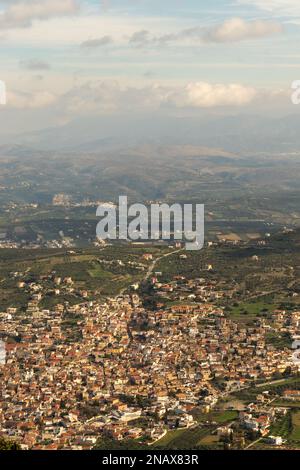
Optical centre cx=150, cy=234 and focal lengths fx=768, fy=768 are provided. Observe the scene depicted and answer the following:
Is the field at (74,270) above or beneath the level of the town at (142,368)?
above

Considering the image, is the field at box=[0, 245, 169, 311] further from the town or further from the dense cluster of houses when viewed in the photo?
the dense cluster of houses

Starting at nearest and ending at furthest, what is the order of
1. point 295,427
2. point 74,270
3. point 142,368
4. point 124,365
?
point 295,427, point 142,368, point 124,365, point 74,270

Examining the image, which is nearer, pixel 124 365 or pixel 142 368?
pixel 142 368

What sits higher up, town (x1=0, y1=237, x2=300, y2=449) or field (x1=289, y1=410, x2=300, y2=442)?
town (x1=0, y1=237, x2=300, y2=449)

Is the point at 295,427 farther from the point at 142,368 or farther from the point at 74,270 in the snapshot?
the point at 74,270

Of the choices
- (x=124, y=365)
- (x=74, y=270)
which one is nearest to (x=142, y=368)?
(x=124, y=365)

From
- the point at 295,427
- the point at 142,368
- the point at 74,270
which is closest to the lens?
the point at 295,427

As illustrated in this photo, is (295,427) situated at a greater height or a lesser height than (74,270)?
lesser

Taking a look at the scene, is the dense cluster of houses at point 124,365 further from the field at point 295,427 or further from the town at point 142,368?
the field at point 295,427

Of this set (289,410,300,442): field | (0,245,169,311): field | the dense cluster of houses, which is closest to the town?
the dense cluster of houses

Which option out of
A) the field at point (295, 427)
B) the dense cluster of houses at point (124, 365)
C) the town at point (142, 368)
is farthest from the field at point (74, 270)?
the field at point (295, 427)

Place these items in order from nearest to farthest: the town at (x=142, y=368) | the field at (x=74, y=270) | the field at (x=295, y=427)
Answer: the field at (x=295, y=427), the town at (x=142, y=368), the field at (x=74, y=270)

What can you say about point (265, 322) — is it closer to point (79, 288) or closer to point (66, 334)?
point (66, 334)
